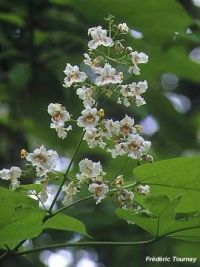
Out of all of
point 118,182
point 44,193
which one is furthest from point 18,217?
point 118,182

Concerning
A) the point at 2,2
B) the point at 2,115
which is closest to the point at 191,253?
the point at 2,2

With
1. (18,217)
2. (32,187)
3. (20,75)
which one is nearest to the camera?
(18,217)

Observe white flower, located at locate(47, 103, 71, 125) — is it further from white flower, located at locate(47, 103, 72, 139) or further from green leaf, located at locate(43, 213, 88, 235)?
green leaf, located at locate(43, 213, 88, 235)

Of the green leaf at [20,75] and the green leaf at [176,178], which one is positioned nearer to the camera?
the green leaf at [176,178]

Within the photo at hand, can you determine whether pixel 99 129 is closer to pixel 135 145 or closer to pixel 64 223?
pixel 135 145

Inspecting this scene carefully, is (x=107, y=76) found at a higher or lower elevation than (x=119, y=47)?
lower

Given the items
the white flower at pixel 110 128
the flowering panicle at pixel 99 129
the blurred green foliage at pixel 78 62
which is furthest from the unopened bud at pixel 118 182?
the blurred green foliage at pixel 78 62

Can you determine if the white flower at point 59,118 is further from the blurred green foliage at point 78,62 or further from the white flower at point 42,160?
the blurred green foliage at point 78,62

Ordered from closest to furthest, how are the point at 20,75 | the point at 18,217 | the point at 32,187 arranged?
the point at 18,217 → the point at 32,187 → the point at 20,75
